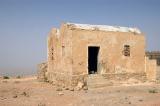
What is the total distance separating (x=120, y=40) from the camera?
837 inches

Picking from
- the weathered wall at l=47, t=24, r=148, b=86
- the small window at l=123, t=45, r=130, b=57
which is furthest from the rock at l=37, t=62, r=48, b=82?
the small window at l=123, t=45, r=130, b=57

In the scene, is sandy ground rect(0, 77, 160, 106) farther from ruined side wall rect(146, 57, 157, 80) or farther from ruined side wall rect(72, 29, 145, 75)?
ruined side wall rect(146, 57, 157, 80)

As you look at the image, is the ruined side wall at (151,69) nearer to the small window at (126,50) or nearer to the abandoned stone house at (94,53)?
the abandoned stone house at (94,53)

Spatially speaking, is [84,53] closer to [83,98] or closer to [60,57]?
[60,57]

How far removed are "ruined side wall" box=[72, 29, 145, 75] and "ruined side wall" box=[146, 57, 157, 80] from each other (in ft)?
1.19

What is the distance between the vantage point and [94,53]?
22609 millimetres

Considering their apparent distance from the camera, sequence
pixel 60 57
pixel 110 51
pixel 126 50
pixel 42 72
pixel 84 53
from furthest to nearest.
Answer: pixel 42 72 → pixel 126 50 → pixel 60 57 → pixel 110 51 → pixel 84 53

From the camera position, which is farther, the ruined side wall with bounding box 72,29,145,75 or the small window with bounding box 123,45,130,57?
the small window with bounding box 123,45,130,57

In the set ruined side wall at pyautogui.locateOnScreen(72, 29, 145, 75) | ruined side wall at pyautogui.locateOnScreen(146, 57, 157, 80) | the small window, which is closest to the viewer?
ruined side wall at pyautogui.locateOnScreen(72, 29, 145, 75)

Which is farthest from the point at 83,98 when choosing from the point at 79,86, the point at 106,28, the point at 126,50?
the point at 126,50

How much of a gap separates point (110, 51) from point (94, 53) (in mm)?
2133

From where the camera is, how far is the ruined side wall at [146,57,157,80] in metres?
22.3

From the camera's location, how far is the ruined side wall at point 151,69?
73.2ft

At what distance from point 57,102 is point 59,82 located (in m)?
6.07
